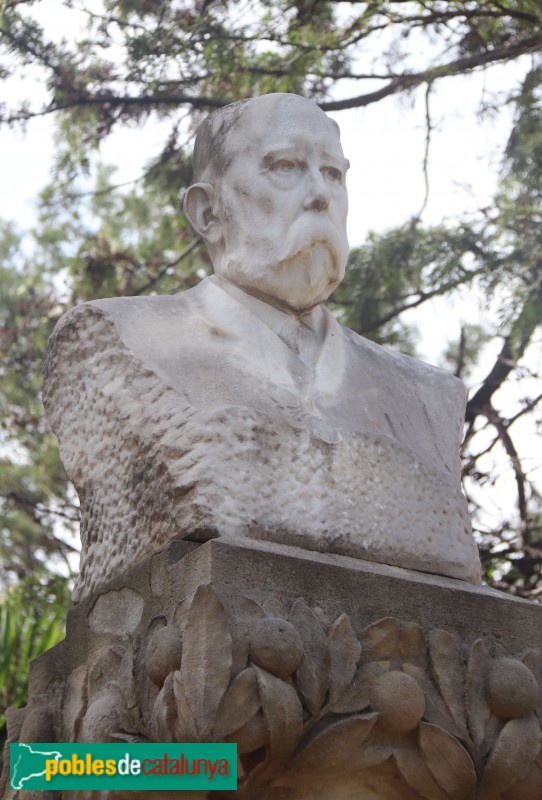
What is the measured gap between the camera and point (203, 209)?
3.56 meters

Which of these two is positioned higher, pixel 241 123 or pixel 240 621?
pixel 241 123

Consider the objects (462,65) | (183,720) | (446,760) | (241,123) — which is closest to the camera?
(183,720)

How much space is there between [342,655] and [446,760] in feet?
1.02

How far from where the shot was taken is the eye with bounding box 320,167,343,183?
342cm

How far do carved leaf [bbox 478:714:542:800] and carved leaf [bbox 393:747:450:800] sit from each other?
96mm

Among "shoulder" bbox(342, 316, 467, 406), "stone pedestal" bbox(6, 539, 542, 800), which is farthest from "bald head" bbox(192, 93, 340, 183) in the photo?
"stone pedestal" bbox(6, 539, 542, 800)

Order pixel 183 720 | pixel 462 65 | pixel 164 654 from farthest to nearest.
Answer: pixel 462 65 → pixel 164 654 → pixel 183 720

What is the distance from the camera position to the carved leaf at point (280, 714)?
2.50m

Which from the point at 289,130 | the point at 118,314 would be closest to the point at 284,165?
the point at 289,130

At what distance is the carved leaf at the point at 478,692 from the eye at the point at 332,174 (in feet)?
4.28

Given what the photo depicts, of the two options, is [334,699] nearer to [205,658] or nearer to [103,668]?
[205,658]

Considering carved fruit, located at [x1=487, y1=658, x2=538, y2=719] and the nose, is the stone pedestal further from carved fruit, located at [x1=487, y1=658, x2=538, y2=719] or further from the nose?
the nose

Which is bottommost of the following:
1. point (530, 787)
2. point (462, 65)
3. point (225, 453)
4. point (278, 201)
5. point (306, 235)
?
point (530, 787)

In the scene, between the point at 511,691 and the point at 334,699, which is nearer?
the point at 334,699
